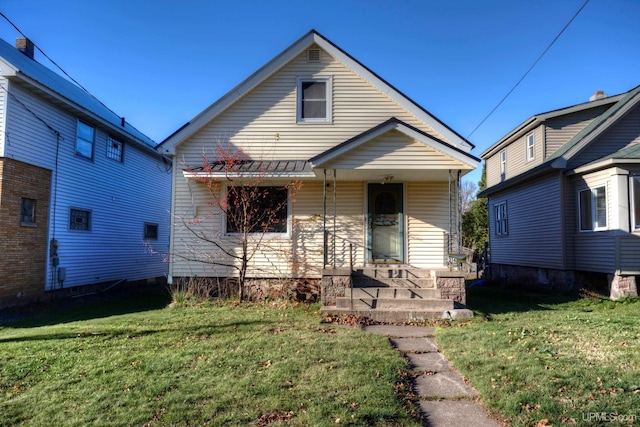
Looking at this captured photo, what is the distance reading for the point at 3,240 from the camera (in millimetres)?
10242

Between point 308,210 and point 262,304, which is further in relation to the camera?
point 308,210

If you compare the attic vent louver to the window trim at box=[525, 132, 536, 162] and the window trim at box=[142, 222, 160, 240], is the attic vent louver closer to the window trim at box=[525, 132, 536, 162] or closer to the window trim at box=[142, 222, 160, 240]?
the window trim at box=[525, 132, 536, 162]

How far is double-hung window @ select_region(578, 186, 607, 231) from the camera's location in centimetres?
1155

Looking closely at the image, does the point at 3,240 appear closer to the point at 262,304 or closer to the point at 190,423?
the point at 262,304

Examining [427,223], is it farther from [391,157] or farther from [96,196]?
[96,196]

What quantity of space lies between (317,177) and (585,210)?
8540 mm

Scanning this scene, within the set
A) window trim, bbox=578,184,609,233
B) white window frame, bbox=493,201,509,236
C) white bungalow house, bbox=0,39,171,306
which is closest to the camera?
white bungalow house, bbox=0,39,171,306

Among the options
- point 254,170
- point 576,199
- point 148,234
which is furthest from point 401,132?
point 148,234

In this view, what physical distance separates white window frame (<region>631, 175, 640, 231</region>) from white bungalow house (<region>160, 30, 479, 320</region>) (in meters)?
4.76

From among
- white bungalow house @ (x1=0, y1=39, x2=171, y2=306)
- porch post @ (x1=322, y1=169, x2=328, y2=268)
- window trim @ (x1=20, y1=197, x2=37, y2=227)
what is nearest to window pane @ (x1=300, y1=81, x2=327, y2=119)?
porch post @ (x1=322, y1=169, x2=328, y2=268)

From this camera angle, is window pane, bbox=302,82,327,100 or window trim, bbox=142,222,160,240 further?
window trim, bbox=142,222,160,240

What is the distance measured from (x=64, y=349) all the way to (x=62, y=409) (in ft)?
8.22

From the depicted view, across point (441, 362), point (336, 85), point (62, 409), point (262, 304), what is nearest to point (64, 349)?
point (62, 409)

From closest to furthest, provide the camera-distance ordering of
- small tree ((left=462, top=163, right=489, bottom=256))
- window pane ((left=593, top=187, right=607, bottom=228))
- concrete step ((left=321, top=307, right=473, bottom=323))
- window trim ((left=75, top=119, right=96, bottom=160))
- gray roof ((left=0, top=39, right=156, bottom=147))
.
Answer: concrete step ((left=321, top=307, right=473, bottom=323)) → window pane ((left=593, top=187, right=607, bottom=228)) → window trim ((left=75, top=119, right=96, bottom=160)) → gray roof ((left=0, top=39, right=156, bottom=147)) → small tree ((left=462, top=163, right=489, bottom=256))
